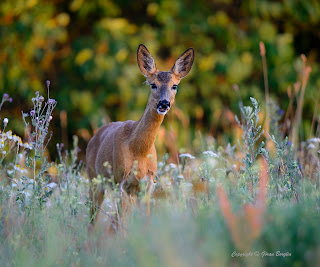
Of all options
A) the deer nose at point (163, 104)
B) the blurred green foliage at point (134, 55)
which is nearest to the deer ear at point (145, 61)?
the deer nose at point (163, 104)

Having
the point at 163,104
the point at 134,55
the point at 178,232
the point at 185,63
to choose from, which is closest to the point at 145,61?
the point at 185,63

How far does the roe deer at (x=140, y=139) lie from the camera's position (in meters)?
4.74

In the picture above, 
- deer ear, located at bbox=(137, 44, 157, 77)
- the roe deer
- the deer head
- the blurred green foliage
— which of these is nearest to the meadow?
the roe deer

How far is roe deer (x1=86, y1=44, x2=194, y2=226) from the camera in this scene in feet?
15.5

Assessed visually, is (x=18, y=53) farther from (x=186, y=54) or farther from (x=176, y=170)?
(x=176, y=170)

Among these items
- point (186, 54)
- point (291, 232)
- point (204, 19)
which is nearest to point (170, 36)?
point (204, 19)

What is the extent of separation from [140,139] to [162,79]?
0.64 meters

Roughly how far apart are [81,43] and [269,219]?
868 cm

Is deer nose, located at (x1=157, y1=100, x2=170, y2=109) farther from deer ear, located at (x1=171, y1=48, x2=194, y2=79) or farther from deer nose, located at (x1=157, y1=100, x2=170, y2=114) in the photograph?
deer ear, located at (x1=171, y1=48, x2=194, y2=79)

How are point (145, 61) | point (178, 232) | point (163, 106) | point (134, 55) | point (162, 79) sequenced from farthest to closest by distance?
point (134, 55) < point (145, 61) < point (162, 79) < point (163, 106) < point (178, 232)

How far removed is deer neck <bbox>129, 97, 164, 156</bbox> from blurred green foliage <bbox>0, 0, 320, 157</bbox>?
5036mm

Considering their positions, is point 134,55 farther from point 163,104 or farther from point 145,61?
point 163,104

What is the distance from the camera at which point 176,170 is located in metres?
4.87

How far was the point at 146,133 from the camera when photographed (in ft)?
16.0
